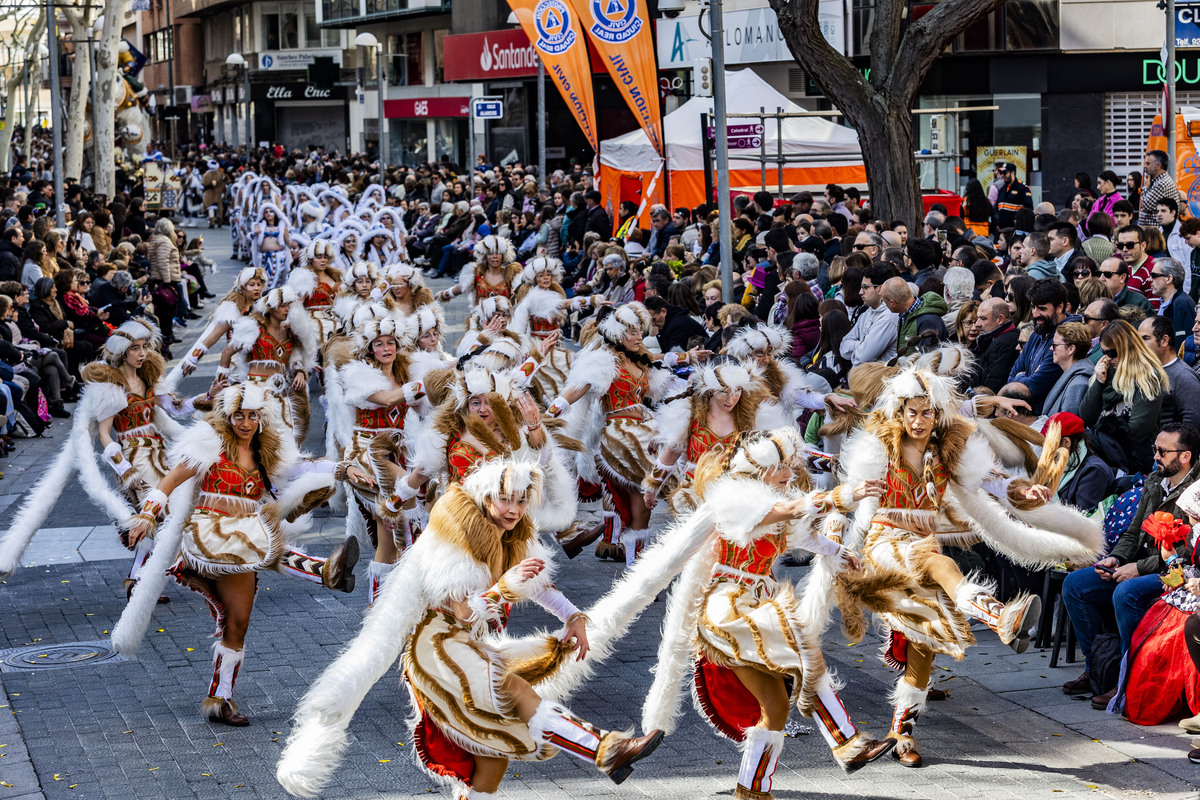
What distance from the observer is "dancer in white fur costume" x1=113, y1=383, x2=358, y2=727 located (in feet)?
23.5

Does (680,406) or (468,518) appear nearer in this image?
(468,518)

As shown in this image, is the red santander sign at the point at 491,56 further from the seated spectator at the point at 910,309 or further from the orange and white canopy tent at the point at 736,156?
the seated spectator at the point at 910,309

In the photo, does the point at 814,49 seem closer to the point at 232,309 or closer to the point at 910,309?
the point at 910,309

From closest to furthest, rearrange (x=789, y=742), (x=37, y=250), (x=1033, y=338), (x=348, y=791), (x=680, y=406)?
(x=348, y=791), (x=789, y=742), (x=680, y=406), (x=1033, y=338), (x=37, y=250)

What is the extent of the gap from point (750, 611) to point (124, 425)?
5159 mm

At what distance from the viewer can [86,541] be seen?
11383 mm

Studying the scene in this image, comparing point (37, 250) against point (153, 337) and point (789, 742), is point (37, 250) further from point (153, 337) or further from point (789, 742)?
point (789, 742)

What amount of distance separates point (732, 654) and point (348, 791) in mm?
1789

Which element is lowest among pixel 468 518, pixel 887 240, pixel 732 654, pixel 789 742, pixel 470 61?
pixel 789 742

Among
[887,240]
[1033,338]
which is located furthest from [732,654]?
[887,240]

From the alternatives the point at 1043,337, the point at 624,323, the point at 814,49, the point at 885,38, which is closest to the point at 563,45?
the point at 814,49

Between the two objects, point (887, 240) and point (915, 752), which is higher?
point (887, 240)

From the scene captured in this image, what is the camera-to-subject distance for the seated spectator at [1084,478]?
7863 millimetres

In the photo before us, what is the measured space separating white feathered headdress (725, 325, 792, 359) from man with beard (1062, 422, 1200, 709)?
2293 mm
